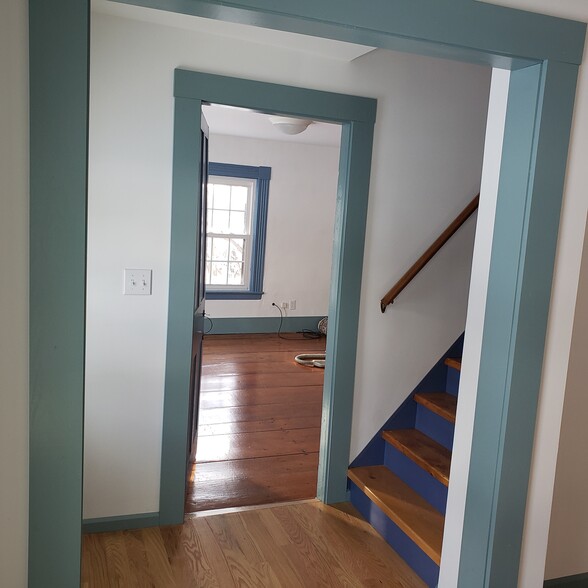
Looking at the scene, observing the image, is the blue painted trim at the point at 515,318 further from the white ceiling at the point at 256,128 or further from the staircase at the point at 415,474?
the white ceiling at the point at 256,128

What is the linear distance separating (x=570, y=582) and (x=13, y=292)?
2.31 m

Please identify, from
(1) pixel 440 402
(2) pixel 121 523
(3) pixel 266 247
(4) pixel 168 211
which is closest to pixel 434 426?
(1) pixel 440 402

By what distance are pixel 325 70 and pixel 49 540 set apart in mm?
2267

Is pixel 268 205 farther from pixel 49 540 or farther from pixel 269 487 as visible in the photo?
pixel 49 540

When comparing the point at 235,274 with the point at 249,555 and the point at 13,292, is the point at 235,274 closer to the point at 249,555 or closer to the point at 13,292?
the point at 249,555

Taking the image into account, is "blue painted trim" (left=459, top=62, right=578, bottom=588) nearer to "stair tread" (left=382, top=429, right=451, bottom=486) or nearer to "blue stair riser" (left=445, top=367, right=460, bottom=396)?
"stair tread" (left=382, top=429, right=451, bottom=486)

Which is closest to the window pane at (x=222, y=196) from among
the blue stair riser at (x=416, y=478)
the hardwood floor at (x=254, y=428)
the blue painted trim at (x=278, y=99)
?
the hardwood floor at (x=254, y=428)

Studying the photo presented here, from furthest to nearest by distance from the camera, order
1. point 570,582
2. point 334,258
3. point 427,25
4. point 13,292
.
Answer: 1. point 334,258
2. point 570,582
3. point 427,25
4. point 13,292

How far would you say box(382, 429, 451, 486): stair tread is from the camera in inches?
102

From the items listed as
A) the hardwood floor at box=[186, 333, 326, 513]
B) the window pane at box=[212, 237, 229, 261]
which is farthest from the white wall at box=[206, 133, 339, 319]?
the hardwood floor at box=[186, 333, 326, 513]

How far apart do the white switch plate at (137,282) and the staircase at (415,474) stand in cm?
144

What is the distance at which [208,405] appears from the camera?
4438 mm

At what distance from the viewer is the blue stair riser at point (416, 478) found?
2.62m

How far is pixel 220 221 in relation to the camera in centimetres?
687
